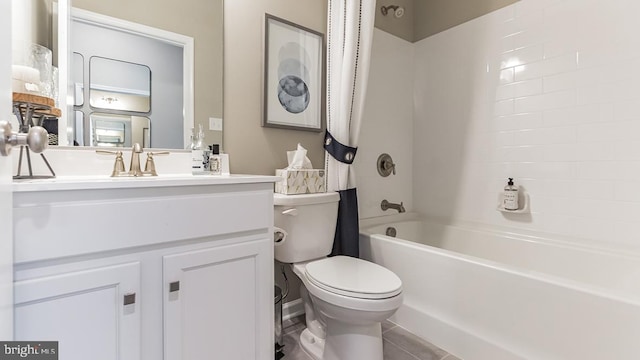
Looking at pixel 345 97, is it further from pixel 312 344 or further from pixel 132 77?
pixel 312 344

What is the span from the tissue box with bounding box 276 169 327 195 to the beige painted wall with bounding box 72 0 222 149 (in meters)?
0.43

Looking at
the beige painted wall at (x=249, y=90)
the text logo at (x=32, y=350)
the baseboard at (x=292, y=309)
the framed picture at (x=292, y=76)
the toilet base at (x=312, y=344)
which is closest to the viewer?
the text logo at (x=32, y=350)

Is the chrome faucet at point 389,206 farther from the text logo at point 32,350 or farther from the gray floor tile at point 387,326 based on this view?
the text logo at point 32,350

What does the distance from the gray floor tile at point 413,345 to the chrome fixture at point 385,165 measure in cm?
110

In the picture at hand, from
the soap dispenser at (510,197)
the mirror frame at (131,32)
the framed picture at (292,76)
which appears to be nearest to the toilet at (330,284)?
the framed picture at (292,76)

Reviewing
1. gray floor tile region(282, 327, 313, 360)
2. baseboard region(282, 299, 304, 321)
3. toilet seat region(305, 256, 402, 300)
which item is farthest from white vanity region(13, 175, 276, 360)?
baseboard region(282, 299, 304, 321)

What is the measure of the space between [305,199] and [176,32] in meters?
1.01

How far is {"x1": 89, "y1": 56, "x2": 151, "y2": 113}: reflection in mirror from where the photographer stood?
1.23m

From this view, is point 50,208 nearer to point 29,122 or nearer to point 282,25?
point 29,122

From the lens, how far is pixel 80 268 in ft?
2.64

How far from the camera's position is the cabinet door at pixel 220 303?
0.96 metres

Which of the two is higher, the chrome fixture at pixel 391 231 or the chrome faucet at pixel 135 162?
the chrome faucet at pixel 135 162

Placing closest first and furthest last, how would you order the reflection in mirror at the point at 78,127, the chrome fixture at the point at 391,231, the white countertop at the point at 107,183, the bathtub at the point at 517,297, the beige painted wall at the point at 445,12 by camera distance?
the white countertop at the point at 107,183, the bathtub at the point at 517,297, the reflection in mirror at the point at 78,127, the beige painted wall at the point at 445,12, the chrome fixture at the point at 391,231

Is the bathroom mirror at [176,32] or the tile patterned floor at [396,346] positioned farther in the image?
the tile patterned floor at [396,346]
